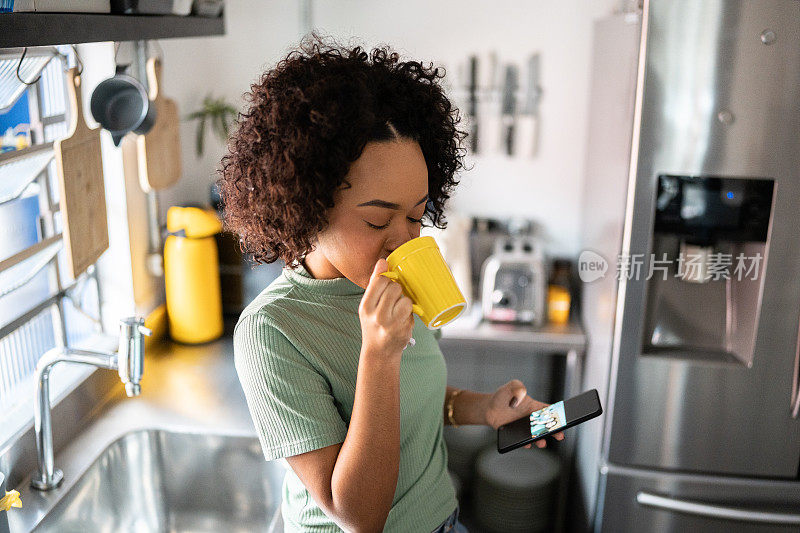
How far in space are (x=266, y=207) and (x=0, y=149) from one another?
100cm

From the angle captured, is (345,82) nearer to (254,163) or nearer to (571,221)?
(254,163)

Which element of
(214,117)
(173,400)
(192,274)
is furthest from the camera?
(214,117)

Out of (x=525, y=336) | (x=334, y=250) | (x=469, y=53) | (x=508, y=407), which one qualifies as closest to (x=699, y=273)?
(x=525, y=336)

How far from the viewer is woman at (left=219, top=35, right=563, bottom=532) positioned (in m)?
0.88

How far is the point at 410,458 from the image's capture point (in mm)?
1068

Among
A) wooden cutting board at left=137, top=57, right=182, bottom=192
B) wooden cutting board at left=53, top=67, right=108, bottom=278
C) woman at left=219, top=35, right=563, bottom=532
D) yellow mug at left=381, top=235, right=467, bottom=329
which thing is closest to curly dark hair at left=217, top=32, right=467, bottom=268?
woman at left=219, top=35, right=563, bottom=532

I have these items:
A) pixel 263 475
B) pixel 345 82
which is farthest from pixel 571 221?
pixel 345 82

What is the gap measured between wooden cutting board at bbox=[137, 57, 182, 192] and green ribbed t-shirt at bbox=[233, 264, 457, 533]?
3.64 feet

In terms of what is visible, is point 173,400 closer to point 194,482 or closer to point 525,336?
point 194,482

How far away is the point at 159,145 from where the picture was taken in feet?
6.75

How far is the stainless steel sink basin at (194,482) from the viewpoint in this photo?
5.79 ft

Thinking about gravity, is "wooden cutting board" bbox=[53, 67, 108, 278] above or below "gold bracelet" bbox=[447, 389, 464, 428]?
above

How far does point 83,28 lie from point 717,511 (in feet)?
6.26

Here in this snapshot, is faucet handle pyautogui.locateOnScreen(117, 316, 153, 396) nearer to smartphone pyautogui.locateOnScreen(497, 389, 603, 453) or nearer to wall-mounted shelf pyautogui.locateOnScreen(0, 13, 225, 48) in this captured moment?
wall-mounted shelf pyautogui.locateOnScreen(0, 13, 225, 48)
